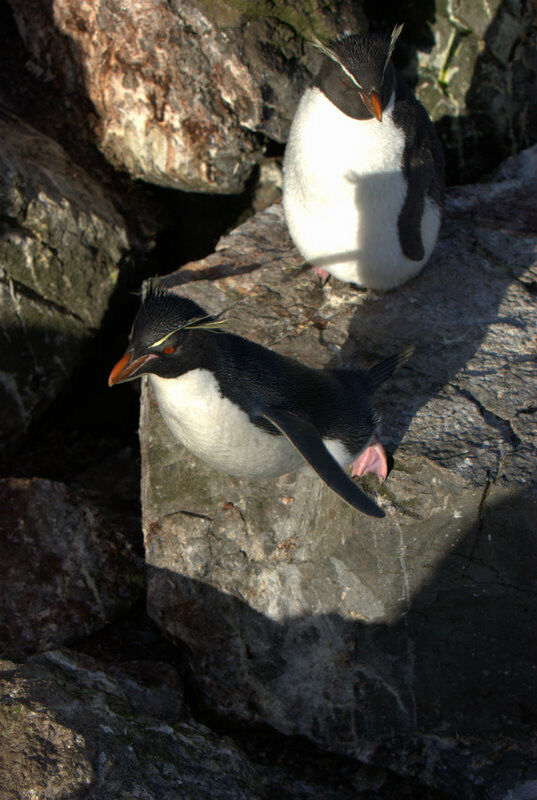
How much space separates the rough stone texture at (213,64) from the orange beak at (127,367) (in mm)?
1962

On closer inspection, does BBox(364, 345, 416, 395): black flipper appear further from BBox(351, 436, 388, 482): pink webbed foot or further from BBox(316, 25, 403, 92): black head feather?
BBox(316, 25, 403, 92): black head feather

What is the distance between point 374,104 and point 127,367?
1.39 m

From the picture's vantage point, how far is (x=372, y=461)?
2.33 meters

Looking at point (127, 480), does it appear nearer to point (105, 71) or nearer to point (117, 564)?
point (117, 564)

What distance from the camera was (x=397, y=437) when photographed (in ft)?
7.95

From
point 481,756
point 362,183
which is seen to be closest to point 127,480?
point 362,183

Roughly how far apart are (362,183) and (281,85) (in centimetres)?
100

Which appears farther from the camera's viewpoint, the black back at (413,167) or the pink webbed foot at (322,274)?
the pink webbed foot at (322,274)

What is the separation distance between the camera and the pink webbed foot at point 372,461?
2303mm

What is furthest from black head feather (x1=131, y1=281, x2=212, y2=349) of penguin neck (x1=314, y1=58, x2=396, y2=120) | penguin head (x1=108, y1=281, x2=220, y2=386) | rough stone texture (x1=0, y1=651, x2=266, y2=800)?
penguin neck (x1=314, y1=58, x2=396, y2=120)

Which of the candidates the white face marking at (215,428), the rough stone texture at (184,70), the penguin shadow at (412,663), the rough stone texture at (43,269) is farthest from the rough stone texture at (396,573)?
the rough stone texture at (184,70)

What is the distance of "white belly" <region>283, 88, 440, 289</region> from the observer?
2.83 m

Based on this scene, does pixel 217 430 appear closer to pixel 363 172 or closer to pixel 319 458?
pixel 319 458

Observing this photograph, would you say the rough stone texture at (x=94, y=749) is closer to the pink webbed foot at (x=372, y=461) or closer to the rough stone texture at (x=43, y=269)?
the pink webbed foot at (x=372, y=461)
